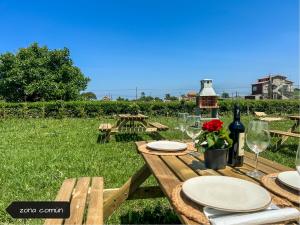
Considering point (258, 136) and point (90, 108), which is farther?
point (90, 108)

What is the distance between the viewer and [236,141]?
161cm

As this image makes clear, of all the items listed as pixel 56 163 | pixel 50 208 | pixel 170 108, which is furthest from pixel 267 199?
pixel 170 108

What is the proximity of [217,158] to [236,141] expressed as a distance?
0.49 feet

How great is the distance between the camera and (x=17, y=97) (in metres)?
20.8

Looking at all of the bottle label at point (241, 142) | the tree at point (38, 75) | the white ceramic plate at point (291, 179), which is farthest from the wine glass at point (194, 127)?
the tree at point (38, 75)

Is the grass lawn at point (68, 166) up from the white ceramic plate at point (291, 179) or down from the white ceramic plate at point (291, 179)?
down

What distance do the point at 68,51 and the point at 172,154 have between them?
21564mm

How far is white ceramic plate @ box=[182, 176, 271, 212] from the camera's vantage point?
1.00m

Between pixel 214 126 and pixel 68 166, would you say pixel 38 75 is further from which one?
pixel 214 126

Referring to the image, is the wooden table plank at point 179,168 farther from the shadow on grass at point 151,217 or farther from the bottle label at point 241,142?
the shadow on grass at point 151,217

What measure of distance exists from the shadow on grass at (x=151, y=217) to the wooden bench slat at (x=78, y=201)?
0.80m

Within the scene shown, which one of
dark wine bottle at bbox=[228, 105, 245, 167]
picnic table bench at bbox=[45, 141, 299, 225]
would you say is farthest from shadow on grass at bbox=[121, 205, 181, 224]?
dark wine bottle at bbox=[228, 105, 245, 167]

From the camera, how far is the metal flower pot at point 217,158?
5.16 feet

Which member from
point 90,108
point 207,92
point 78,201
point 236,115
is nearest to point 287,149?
point 207,92
